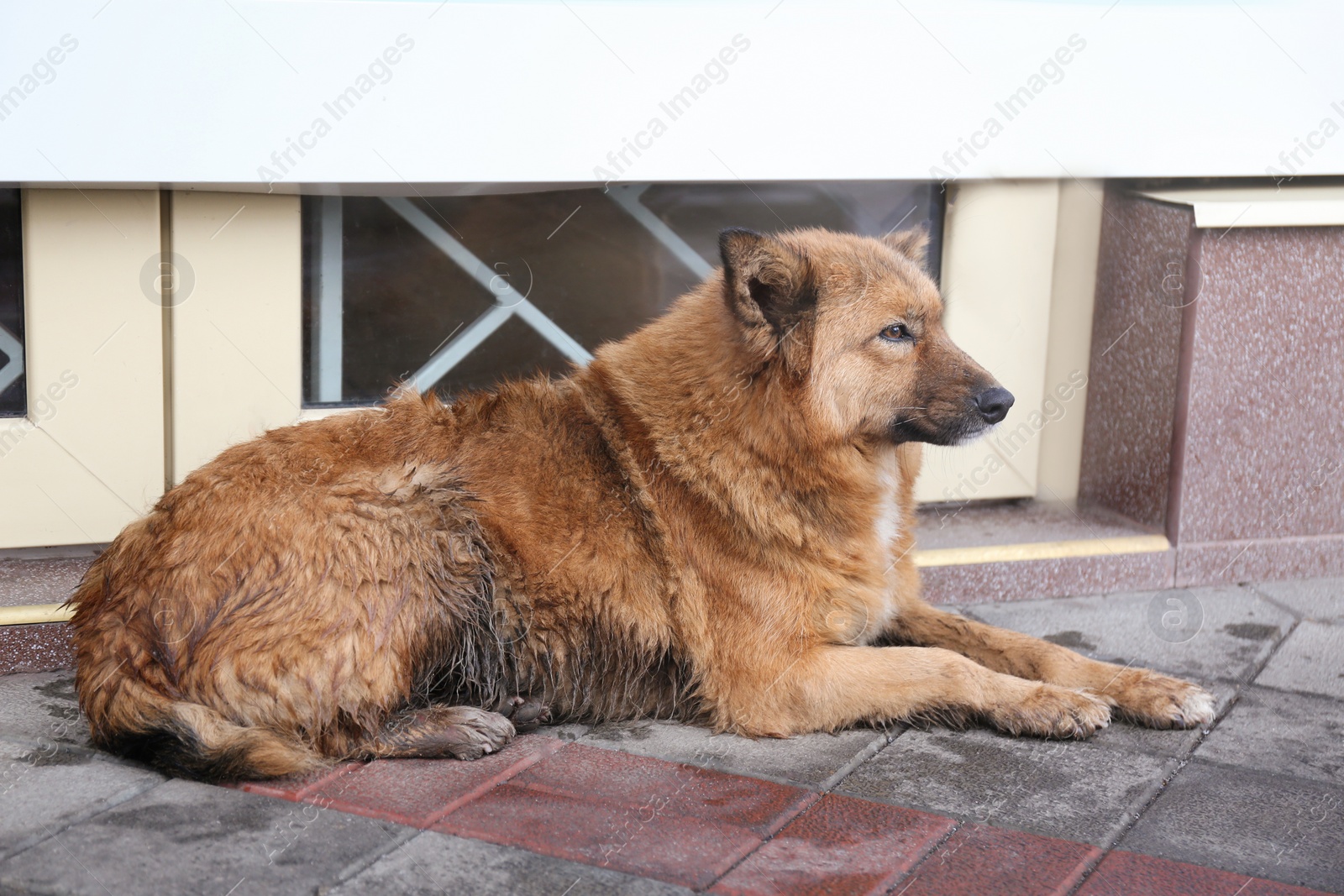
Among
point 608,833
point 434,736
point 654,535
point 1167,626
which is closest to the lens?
point 608,833

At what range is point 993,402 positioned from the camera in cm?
342

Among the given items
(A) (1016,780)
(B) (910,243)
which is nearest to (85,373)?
(B) (910,243)

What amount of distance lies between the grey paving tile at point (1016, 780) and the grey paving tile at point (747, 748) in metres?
0.09

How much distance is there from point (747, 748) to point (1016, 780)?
74 centimetres

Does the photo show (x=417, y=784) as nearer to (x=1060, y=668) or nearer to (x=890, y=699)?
(x=890, y=699)

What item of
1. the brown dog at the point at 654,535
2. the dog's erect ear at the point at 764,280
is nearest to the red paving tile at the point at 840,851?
the brown dog at the point at 654,535

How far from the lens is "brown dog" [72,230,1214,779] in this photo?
10.6 ft

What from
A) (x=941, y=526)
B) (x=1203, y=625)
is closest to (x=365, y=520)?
(x=941, y=526)

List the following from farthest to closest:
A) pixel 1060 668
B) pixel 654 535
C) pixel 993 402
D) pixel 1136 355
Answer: pixel 1136 355 < pixel 1060 668 < pixel 654 535 < pixel 993 402

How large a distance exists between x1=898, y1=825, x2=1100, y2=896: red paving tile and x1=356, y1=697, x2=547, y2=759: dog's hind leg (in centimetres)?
Answer: 122

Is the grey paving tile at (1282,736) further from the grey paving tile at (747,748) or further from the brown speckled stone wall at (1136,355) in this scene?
the brown speckled stone wall at (1136,355)

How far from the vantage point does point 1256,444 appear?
482 cm

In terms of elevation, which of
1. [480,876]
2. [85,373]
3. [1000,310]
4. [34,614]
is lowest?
[480,876]

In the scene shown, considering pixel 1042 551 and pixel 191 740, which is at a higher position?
pixel 1042 551
